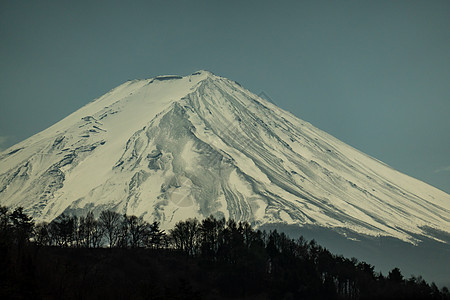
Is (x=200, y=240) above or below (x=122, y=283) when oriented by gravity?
above

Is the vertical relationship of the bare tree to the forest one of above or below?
above

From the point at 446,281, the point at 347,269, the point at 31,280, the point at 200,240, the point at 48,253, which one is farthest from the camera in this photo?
the point at 446,281

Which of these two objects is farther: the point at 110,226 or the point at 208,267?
the point at 110,226

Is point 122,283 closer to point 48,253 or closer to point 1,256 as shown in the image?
point 48,253

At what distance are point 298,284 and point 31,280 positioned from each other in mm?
38894

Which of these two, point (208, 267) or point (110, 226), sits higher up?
point (110, 226)

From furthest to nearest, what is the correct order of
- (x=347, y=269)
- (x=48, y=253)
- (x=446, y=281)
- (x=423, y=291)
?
(x=446, y=281)
(x=347, y=269)
(x=48, y=253)
(x=423, y=291)

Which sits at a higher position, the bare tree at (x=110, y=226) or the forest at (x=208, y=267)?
the bare tree at (x=110, y=226)

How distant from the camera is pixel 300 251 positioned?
89.7m

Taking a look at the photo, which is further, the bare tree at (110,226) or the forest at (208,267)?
the bare tree at (110,226)

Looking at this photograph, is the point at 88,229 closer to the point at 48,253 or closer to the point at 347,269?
the point at 48,253

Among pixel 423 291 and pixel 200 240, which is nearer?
pixel 423 291

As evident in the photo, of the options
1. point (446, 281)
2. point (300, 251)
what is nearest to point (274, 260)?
point (300, 251)

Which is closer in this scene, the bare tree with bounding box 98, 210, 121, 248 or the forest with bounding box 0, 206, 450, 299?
the forest with bounding box 0, 206, 450, 299
